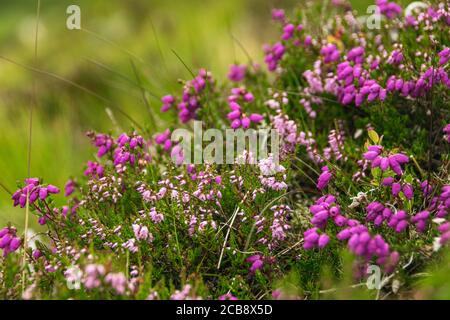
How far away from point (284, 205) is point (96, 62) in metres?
1.63

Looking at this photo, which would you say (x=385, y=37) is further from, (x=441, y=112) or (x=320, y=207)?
(x=320, y=207)

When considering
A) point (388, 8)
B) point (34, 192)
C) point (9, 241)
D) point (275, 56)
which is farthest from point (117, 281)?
point (388, 8)

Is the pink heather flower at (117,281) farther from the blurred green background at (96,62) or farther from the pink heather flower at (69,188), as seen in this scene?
the blurred green background at (96,62)

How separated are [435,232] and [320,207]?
0.52m

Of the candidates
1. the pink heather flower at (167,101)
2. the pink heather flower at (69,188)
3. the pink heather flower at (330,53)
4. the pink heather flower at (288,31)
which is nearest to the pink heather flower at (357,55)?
the pink heather flower at (330,53)

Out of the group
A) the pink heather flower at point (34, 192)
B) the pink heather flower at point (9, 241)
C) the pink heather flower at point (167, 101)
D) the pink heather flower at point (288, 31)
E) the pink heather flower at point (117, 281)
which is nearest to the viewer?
the pink heather flower at point (117, 281)

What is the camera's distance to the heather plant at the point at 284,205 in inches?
98.6

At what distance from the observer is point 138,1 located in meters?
12.2

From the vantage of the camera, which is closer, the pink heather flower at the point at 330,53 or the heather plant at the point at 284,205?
the heather plant at the point at 284,205

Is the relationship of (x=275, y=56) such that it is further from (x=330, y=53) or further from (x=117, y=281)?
(x=117, y=281)

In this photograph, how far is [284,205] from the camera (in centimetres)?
314

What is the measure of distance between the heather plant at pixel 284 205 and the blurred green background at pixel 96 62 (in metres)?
0.78

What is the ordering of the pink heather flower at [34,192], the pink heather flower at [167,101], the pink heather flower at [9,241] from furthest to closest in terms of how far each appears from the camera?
the pink heather flower at [167,101]
the pink heather flower at [34,192]
the pink heather flower at [9,241]

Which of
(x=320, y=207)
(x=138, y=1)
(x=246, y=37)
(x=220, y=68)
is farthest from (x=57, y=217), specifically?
(x=138, y=1)
